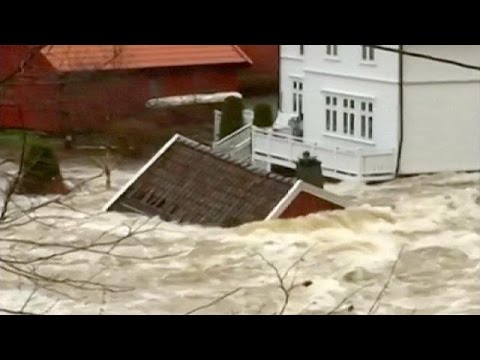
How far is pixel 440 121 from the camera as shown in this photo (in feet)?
14.2

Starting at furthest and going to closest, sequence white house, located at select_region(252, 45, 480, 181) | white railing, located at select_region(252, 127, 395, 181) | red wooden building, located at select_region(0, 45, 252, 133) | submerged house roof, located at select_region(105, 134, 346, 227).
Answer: white house, located at select_region(252, 45, 480, 181)
white railing, located at select_region(252, 127, 395, 181)
submerged house roof, located at select_region(105, 134, 346, 227)
red wooden building, located at select_region(0, 45, 252, 133)

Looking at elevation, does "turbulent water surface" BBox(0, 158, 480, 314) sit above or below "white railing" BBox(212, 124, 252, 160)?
below

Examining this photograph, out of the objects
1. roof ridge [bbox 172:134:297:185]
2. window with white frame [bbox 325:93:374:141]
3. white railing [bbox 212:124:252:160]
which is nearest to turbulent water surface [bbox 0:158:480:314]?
roof ridge [bbox 172:134:297:185]

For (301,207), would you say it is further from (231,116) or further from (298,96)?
(298,96)

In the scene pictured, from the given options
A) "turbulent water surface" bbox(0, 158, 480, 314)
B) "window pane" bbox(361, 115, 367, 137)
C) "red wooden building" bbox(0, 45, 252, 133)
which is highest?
"red wooden building" bbox(0, 45, 252, 133)

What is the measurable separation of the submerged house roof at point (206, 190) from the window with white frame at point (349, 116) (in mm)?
778

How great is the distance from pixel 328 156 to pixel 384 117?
0.32 m

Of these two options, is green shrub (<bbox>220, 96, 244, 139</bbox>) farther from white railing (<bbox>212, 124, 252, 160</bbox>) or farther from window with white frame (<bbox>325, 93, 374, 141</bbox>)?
window with white frame (<bbox>325, 93, 374, 141</bbox>)

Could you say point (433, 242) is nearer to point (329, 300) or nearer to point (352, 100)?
point (352, 100)

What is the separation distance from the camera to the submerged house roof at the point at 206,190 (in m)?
3.50

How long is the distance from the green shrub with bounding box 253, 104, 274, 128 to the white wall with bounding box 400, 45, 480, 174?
0.64 metres

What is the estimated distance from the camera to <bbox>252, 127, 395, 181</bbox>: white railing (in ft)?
13.6
